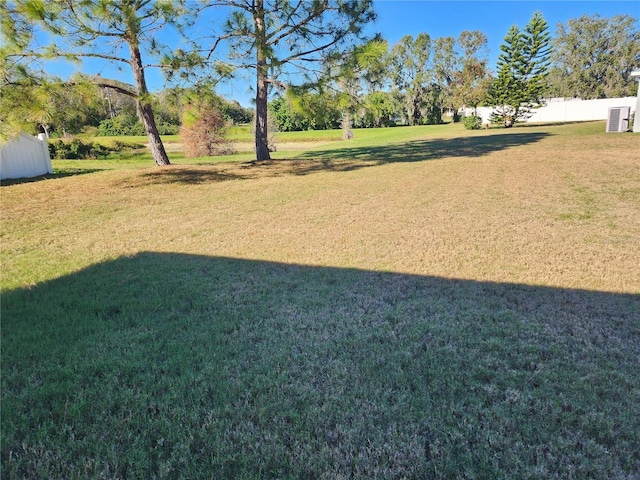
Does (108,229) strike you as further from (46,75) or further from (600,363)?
(600,363)

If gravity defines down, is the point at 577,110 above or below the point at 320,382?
above

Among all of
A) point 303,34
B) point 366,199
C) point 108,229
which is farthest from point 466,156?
point 108,229

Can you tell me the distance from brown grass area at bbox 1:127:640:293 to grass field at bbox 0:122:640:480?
0.05m

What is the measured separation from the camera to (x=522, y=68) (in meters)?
30.4

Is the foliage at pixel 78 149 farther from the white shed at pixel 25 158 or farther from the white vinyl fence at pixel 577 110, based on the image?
the white vinyl fence at pixel 577 110

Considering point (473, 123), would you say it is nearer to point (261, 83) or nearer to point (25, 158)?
point (261, 83)

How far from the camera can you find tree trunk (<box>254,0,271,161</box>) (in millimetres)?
9766

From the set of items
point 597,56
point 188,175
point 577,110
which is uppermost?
point 597,56

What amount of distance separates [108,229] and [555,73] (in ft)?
243

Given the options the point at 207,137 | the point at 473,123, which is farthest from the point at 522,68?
the point at 207,137

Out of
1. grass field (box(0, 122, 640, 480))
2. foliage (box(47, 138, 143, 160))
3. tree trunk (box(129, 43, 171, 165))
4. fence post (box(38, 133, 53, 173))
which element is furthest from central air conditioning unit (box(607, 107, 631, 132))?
foliage (box(47, 138, 143, 160))

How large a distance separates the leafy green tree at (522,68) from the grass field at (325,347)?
29648 mm

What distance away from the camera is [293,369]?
2.36 m

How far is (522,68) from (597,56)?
130 ft
